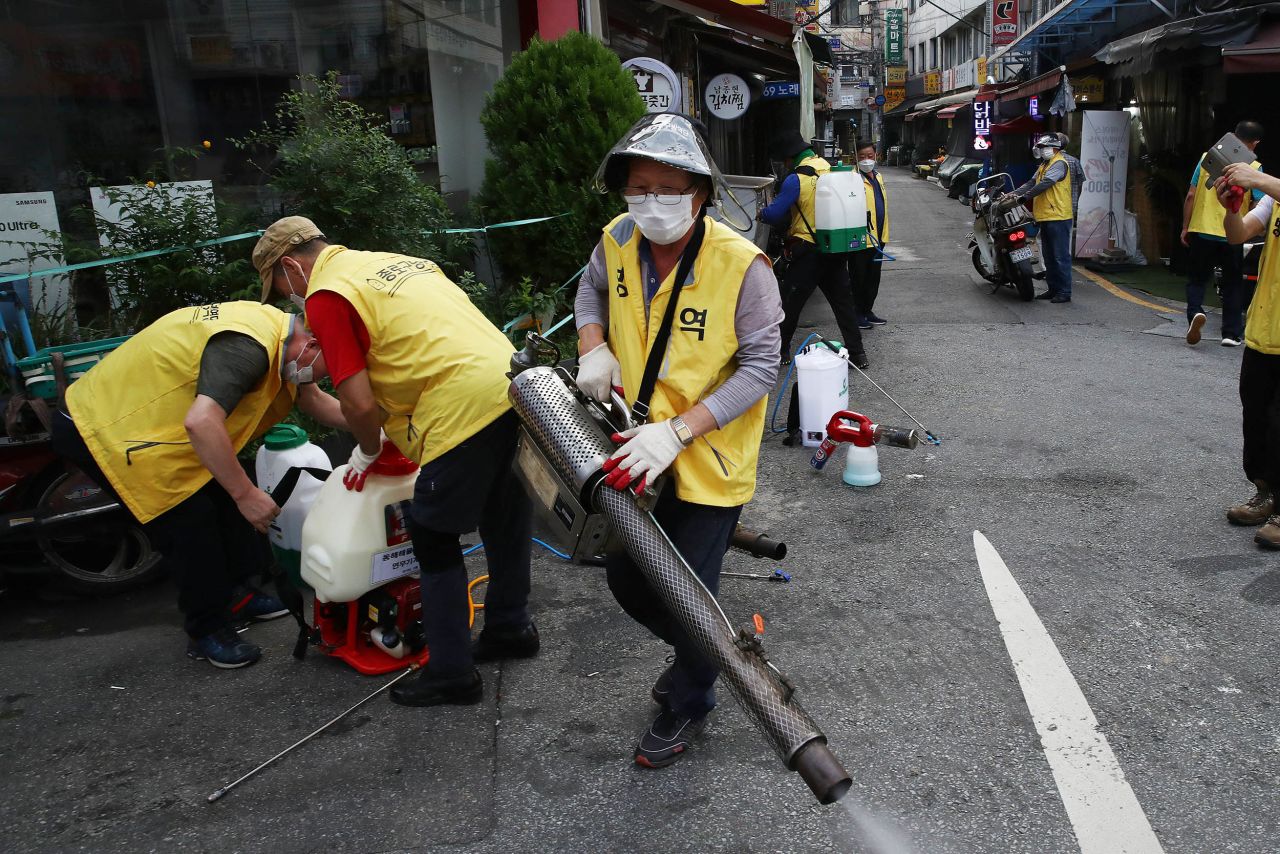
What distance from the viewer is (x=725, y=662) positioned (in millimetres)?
2414

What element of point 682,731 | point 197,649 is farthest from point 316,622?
point 682,731

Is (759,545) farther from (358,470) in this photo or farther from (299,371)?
(299,371)

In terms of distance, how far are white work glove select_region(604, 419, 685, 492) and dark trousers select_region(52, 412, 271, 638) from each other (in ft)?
6.55

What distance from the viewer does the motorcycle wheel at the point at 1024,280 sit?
11305mm

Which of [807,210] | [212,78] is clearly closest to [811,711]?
[807,210]

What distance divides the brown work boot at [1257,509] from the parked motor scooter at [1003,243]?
6766 millimetres

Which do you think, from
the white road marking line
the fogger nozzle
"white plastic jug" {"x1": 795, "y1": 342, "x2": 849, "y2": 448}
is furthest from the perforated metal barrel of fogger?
"white plastic jug" {"x1": 795, "y1": 342, "x2": 849, "y2": 448}

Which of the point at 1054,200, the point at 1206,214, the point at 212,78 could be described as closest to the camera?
the point at 212,78

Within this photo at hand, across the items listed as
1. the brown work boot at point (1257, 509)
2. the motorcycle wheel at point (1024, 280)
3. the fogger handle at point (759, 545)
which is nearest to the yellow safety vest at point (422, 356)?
the fogger handle at point (759, 545)

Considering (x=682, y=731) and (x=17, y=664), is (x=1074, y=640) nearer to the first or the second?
(x=682, y=731)

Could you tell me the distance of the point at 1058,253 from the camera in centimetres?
A: 1143

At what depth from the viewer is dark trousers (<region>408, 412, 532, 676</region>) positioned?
3.31 metres

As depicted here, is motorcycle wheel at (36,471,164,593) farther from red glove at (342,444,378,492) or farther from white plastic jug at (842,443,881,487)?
white plastic jug at (842,443,881,487)

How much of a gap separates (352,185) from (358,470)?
2865 mm
